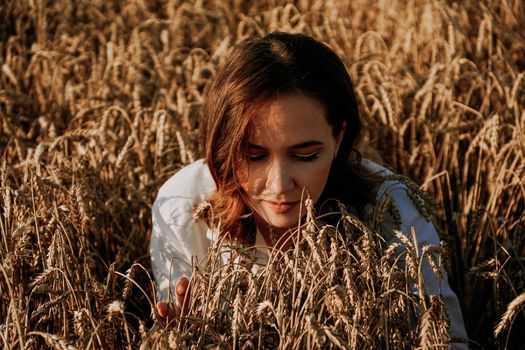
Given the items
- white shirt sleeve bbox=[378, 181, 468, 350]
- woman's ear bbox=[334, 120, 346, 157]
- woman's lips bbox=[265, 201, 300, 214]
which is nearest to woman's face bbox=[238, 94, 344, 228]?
woman's lips bbox=[265, 201, 300, 214]

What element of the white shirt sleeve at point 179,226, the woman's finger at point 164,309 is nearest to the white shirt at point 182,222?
the white shirt sleeve at point 179,226

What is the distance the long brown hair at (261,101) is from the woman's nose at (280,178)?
9 centimetres

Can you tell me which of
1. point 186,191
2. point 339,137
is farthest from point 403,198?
point 186,191

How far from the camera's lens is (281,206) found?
1.80 meters

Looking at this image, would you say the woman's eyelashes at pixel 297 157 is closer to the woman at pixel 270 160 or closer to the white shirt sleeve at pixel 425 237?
the woman at pixel 270 160

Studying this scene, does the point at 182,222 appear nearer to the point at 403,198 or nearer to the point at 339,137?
the point at 339,137

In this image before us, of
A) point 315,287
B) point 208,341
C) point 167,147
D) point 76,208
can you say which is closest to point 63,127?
point 167,147

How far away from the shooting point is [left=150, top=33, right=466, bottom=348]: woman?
178 cm

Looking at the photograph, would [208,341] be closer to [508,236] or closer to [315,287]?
[315,287]

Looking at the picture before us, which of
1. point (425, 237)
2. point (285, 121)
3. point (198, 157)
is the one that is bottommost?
point (425, 237)

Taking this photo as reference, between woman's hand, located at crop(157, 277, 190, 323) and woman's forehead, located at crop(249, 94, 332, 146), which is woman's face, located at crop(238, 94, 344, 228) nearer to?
woman's forehead, located at crop(249, 94, 332, 146)

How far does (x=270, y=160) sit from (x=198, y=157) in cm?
88

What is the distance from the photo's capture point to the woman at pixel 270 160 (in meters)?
1.78

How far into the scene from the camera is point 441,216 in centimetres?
256
